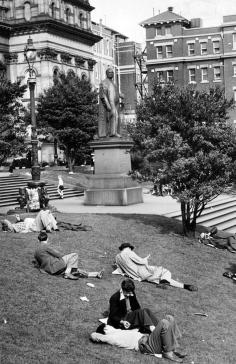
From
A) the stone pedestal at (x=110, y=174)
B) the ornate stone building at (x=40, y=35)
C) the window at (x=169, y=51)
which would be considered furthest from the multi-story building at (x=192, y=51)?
the stone pedestal at (x=110, y=174)

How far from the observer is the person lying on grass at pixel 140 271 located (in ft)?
51.6

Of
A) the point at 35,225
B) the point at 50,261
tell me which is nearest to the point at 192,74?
the point at 35,225

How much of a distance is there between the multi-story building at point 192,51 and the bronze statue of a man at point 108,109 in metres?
46.0

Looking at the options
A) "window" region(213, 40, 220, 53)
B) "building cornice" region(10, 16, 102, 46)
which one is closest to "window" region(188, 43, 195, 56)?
"window" region(213, 40, 220, 53)

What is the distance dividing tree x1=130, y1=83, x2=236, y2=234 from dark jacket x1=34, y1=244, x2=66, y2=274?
6.93 metres

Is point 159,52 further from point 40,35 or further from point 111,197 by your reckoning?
point 111,197

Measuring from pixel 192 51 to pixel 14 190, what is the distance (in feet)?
141

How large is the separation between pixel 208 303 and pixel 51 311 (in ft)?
14.6

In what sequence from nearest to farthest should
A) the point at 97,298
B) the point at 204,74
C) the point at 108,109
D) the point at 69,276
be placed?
the point at 97,298 < the point at 69,276 < the point at 108,109 < the point at 204,74

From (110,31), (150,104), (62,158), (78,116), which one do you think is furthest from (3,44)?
(150,104)

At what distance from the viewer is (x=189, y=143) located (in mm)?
21953

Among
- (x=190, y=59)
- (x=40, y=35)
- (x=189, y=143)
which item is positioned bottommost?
(x=189, y=143)

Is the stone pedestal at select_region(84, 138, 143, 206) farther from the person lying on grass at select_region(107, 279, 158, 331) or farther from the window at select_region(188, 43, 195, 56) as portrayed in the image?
the window at select_region(188, 43, 195, 56)

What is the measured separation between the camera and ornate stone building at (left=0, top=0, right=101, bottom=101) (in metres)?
67.6
